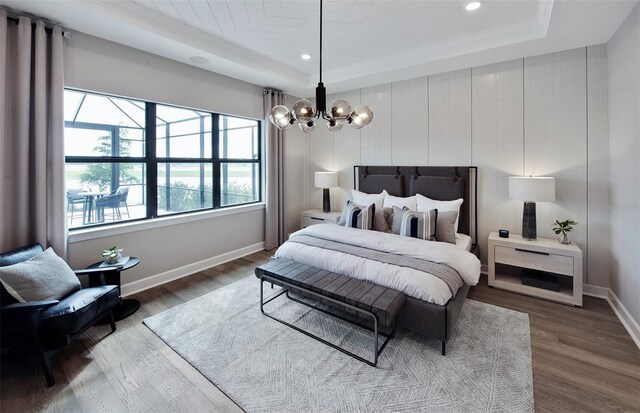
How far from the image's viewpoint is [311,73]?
4.64 m

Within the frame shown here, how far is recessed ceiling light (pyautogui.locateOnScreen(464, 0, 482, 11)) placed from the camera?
261 cm

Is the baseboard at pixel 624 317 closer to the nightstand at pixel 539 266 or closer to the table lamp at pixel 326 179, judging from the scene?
the nightstand at pixel 539 266

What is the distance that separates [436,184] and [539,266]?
1534 millimetres

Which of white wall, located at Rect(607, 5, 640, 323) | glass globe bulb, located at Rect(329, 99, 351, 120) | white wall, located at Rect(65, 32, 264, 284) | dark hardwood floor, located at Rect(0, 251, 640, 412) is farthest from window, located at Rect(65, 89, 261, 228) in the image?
white wall, located at Rect(607, 5, 640, 323)

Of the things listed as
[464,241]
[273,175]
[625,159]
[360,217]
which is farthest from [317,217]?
[625,159]

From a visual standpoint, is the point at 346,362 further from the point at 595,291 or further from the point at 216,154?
the point at 216,154

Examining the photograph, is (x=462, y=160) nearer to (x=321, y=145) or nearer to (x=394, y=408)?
(x=321, y=145)

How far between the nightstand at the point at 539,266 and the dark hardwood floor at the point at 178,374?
0.96ft

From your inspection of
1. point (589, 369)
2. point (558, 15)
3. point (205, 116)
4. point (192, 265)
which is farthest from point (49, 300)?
point (558, 15)

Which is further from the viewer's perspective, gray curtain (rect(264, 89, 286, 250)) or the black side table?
gray curtain (rect(264, 89, 286, 250))

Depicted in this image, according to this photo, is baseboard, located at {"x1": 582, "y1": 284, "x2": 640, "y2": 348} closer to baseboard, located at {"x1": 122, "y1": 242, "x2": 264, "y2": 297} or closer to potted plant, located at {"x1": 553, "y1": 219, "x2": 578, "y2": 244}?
potted plant, located at {"x1": 553, "y1": 219, "x2": 578, "y2": 244}

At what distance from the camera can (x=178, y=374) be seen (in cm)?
212

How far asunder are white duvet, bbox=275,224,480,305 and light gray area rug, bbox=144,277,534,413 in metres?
0.46

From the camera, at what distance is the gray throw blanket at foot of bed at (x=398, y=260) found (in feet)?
8.09
